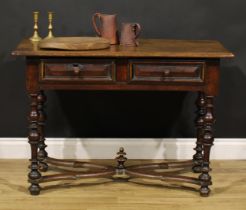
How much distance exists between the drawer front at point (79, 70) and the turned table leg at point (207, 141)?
54 cm

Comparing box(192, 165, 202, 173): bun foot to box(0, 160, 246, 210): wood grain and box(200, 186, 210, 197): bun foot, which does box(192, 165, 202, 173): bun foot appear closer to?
box(0, 160, 246, 210): wood grain

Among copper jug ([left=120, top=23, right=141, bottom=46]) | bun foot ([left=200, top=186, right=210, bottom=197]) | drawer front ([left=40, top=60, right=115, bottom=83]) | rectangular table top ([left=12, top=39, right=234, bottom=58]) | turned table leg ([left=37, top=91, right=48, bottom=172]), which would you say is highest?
copper jug ([left=120, top=23, right=141, bottom=46])

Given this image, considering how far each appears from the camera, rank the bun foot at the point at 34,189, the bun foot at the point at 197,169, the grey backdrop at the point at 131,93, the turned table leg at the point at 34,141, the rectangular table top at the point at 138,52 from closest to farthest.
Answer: the rectangular table top at the point at 138,52, the turned table leg at the point at 34,141, the bun foot at the point at 34,189, the bun foot at the point at 197,169, the grey backdrop at the point at 131,93

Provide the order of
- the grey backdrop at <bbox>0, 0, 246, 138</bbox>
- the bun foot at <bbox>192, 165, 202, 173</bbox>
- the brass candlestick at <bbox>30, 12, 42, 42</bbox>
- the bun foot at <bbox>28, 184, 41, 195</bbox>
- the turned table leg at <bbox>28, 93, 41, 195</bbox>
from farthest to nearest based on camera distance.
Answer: the grey backdrop at <bbox>0, 0, 246, 138</bbox> < the bun foot at <bbox>192, 165, 202, 173</bbox> < the brass candlestick at <bbox>30, 12, 42, 42</bbox> < the bun foot at <bbox>28, 184, 41, 195</bbox> < the turned table leg at <bbox>28, 93, 41, 195</bbox>

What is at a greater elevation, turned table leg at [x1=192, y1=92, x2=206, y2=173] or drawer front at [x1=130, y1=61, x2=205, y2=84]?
drawer front at [x1=130, y1=61, x2=205, y2=84]

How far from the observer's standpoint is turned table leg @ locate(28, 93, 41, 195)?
10.2ft

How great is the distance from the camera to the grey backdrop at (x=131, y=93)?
369cm

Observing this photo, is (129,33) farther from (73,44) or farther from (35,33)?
(35,33)

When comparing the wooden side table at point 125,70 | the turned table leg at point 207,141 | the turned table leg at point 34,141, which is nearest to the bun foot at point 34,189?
the turned table leg at point 34,141

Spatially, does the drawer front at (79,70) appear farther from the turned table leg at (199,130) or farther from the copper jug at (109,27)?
the turned table leg at (199,130)

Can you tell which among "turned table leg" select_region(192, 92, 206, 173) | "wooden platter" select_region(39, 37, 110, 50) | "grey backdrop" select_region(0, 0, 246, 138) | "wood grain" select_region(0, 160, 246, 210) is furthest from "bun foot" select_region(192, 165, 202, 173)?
"wooden platter" select_region(39, 37, 110, 50)

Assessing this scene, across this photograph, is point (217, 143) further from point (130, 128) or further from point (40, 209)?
point (40, 209)

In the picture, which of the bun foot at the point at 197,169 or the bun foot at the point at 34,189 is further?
the bun foot at the point at 197,169

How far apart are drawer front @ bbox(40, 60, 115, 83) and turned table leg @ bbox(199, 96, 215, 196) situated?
54cm
